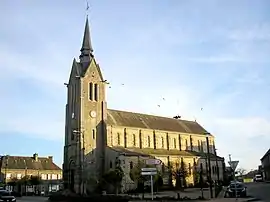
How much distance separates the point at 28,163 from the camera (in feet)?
371

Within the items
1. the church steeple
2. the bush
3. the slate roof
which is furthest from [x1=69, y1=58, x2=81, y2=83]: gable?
the bush

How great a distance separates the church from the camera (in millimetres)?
67688

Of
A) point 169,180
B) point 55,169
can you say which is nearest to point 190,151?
point 169,180

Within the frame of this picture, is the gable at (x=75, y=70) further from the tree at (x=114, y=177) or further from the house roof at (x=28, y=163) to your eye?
the house roof at (x=28, y=163)

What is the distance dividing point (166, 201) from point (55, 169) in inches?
3460

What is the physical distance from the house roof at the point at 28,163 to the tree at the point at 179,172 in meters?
53.9

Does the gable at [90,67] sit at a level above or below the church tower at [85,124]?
above

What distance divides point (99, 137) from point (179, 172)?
58.5ft

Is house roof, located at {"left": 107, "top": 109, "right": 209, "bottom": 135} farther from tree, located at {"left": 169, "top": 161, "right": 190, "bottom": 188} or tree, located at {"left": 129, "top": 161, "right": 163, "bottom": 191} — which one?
tree, located at {"left": 129, "top": 161, "right": 163, "bottom": 191}

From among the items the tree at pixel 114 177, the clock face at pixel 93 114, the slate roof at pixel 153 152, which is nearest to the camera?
the tree at pixel 114 177

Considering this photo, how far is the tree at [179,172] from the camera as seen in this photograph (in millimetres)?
72000

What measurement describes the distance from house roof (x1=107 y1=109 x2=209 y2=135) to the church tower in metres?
4.21

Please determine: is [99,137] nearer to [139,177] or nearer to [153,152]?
[153,152]

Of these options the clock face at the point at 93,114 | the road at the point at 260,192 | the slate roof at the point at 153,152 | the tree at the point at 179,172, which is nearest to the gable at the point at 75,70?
the clock face at the point at 93,114
